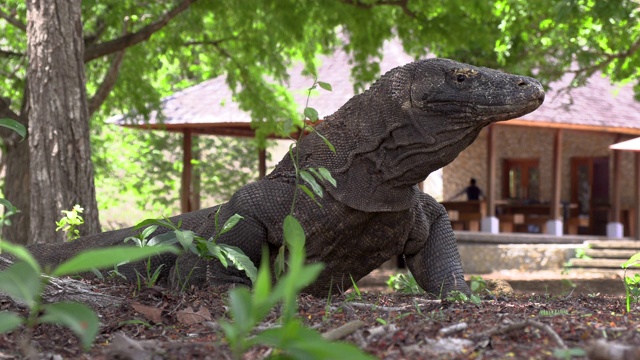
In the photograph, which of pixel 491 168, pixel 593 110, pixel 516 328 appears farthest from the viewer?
pixel 593 110

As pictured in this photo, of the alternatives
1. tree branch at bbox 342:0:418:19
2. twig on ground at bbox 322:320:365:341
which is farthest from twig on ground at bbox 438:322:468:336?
tree branch at bbox 342:0:418:19

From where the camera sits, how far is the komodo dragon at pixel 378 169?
15.0ft

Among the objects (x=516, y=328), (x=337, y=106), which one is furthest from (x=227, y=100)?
(x=516, y=328)

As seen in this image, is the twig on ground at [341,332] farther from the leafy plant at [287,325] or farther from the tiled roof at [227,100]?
the tiled roof at [227,100]

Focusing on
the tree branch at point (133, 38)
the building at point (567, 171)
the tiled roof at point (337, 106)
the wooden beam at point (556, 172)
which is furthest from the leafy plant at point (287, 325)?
the wooden beam at point (556, 172)

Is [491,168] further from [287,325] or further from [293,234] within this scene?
[287,325]

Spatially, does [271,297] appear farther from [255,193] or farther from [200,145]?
[200,145]

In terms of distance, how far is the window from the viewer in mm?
29844

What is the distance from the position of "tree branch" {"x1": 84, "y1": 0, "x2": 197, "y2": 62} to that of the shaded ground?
419 inches

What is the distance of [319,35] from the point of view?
18.0 m

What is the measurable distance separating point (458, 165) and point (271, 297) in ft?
87.9

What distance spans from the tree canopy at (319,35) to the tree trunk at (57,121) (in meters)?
4.18

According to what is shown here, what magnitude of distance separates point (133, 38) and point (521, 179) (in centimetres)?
1860

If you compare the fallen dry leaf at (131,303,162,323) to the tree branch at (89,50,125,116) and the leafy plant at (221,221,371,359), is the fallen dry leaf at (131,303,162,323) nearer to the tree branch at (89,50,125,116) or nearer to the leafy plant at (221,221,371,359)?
the leafy plant at (221,221,371,359)
